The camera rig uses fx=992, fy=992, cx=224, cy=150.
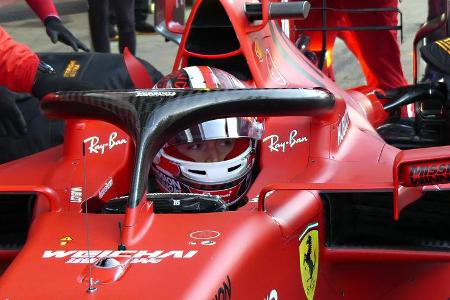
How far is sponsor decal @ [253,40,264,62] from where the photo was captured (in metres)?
3.96

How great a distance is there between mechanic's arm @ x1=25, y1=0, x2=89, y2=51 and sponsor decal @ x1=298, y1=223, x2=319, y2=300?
2809 mm

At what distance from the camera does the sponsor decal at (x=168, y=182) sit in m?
3.31

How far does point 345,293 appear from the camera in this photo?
3.35 metres

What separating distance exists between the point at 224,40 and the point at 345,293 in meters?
1.22

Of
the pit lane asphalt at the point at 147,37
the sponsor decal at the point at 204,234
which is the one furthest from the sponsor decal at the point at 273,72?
the pit lane asphalt at the point at 147,37

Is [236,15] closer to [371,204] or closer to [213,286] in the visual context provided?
A: [371,204]

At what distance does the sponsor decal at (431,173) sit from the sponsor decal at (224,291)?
2.09 ft

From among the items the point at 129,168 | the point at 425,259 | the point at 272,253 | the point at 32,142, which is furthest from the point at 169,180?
the point at 32,142

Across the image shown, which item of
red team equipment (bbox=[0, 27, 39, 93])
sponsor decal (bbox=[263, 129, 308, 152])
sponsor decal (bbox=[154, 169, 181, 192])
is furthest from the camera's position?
red team equipment (bbox=[0, 27, 39, 93])

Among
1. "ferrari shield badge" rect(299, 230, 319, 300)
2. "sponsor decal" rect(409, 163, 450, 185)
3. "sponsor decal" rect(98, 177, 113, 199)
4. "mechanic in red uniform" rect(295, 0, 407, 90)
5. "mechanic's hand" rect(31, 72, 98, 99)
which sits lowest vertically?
"mechanic in red uniform" rect(295, 0, 407, 90)

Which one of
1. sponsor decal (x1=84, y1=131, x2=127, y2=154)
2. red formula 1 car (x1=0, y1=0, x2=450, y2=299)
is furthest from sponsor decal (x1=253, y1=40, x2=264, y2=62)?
sponsor decal (x1=84, y1=131, x2=127, y2=154)

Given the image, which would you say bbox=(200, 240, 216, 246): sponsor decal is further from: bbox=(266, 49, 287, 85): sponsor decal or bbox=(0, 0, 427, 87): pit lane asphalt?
bbox=(0, 0, 427, 87): pit lane asphalt

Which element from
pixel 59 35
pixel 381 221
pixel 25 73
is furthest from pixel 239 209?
pixel 59 35

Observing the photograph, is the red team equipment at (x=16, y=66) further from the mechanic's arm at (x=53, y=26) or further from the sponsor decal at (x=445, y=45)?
the sponsor decal at (x=445, y=45)
